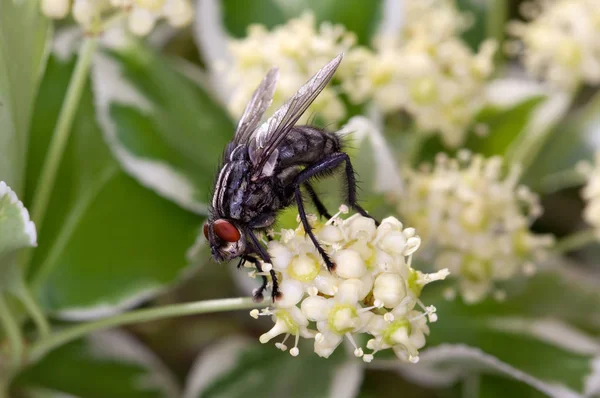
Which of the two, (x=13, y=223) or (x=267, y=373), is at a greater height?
(x=267, y=373)

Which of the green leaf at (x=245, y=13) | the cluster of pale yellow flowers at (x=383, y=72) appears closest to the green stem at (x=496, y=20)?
the cluster of pale yellow flowers at (x=383, y=72)

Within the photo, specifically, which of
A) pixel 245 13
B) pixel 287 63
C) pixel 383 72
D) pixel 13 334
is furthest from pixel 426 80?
pixel 13 334

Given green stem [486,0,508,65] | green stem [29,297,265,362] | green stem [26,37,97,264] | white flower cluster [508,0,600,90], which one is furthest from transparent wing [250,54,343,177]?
green stem [486,0,508,65]

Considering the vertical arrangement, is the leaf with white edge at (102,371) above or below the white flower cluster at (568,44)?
below

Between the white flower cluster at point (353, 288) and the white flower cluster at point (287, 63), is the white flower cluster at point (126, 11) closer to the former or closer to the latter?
the white flower cluster at point (287, 63)

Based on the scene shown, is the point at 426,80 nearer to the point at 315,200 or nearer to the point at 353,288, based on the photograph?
the point at 315,200

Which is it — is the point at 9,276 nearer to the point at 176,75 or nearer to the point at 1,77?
the point at 1,77
